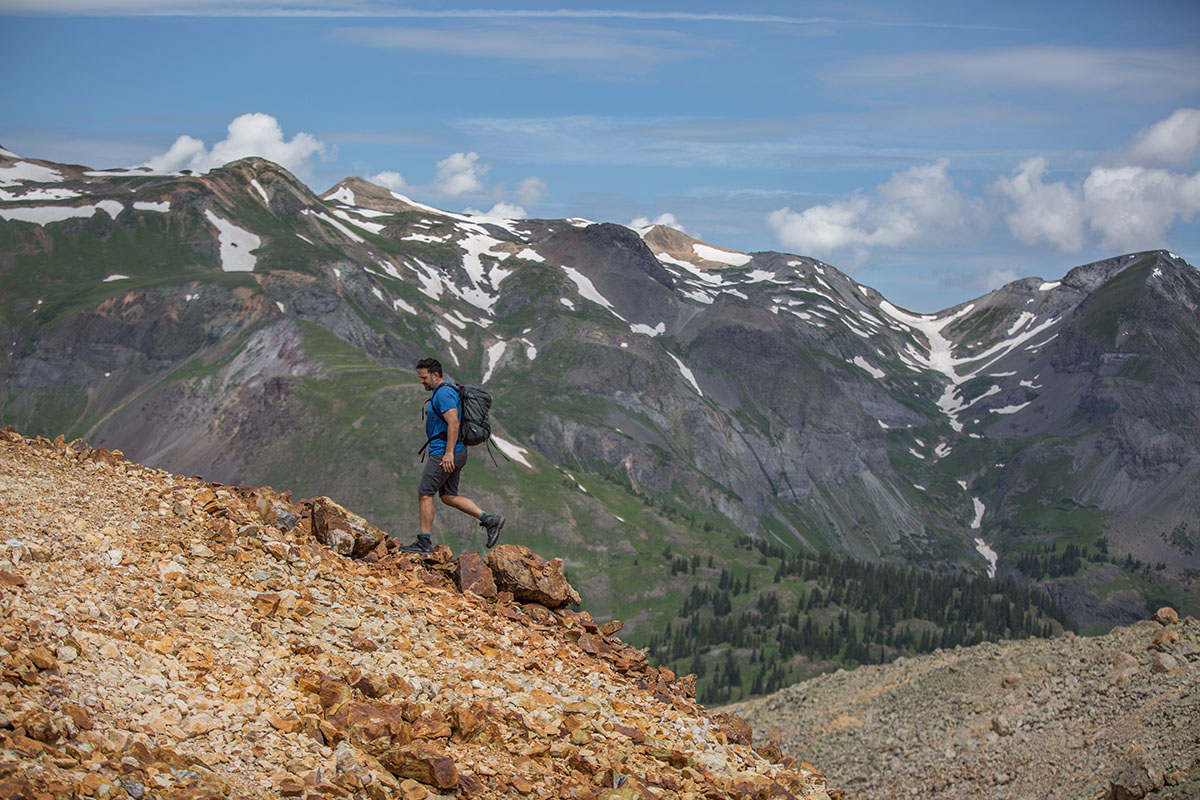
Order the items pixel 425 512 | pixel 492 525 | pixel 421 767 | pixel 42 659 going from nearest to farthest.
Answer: pixel 42 659
pixel 421 767
pixel 492 525
pixel 425 512

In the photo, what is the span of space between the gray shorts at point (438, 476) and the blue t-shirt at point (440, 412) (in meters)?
0.18

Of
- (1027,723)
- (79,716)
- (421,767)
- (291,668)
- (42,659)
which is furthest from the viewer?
(1027,723)

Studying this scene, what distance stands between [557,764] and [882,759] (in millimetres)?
28018

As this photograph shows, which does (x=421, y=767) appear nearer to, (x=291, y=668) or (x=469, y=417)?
(x=291, y=668)

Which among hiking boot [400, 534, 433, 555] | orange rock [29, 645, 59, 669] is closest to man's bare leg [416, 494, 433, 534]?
hiking boot [400, 534, 433, 555]

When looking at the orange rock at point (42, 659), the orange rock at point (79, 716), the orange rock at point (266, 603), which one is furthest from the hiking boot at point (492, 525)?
the orange rock at point (79, 716)

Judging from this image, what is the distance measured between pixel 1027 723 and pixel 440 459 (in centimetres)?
2487

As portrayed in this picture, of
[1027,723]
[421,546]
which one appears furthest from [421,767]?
[1027,723]

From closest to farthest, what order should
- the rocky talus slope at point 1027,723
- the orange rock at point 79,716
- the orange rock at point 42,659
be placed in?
the orange rock at point 79,716 → the orange rock at point 42,659 → the rocky talus slope at point 1027,723

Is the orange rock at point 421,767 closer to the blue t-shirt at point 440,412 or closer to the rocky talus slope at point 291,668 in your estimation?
the rocky talus slope at point 291,668

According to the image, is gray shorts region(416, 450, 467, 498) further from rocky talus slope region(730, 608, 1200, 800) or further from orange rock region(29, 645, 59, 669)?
rocky talus slope region(730, 608, 1200, 800)

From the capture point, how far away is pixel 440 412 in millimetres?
23312

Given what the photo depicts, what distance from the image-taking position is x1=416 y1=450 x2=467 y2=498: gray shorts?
23234 millimetres

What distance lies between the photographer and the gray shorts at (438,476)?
23.2 metres
